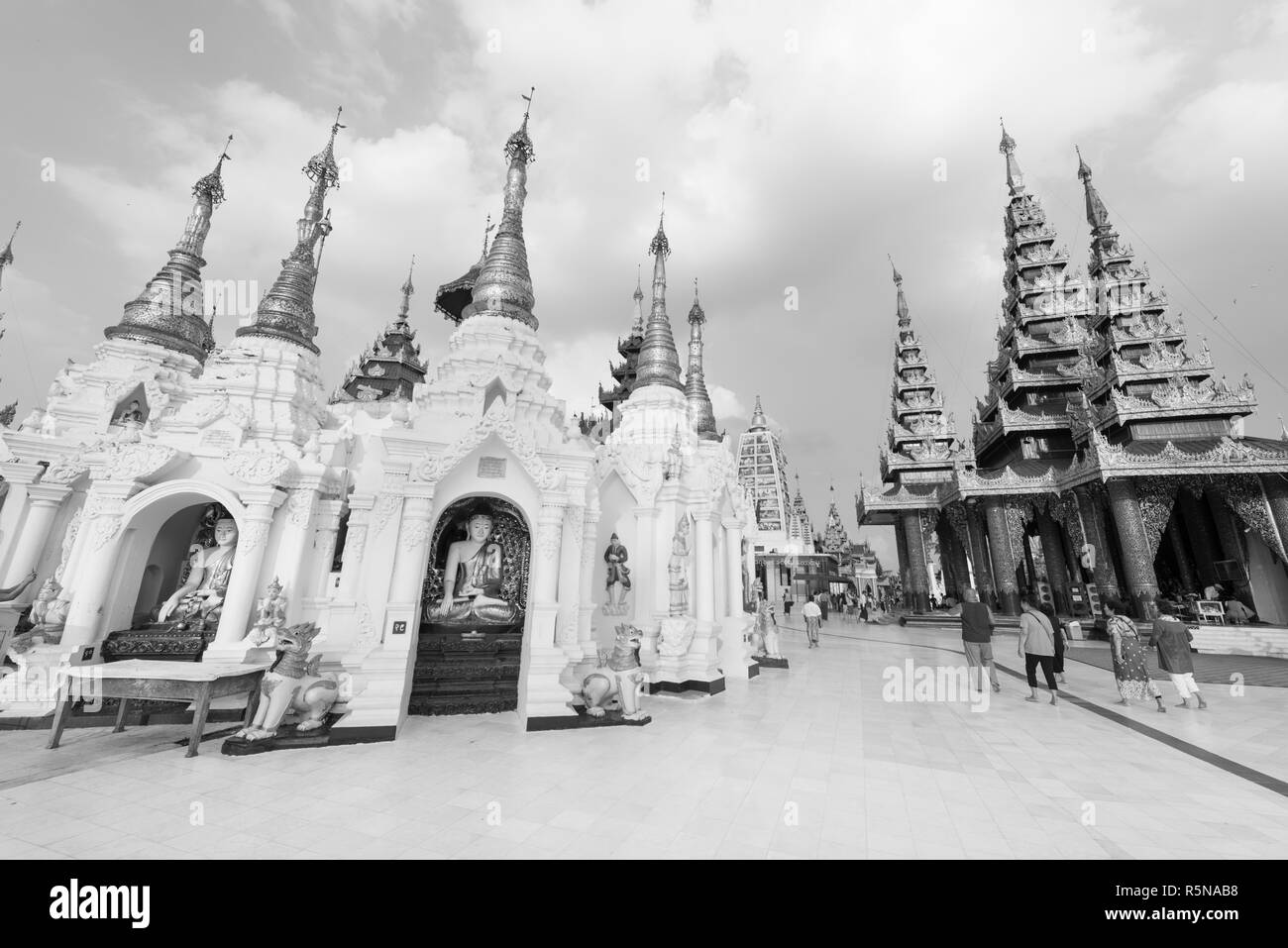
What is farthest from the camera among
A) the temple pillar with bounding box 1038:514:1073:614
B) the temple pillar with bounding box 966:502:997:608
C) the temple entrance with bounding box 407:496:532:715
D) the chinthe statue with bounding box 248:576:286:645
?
the temple pillar with bounding box 966:502:997:608

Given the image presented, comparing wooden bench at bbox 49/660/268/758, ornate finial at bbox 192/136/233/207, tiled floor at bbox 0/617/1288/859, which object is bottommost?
tiled floor at bbox 0/617/1288/859

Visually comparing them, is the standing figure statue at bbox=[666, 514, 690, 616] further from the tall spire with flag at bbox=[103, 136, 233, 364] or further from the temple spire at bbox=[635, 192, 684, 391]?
the tall spire with flag at bbox=[103, 136, 233, 364]

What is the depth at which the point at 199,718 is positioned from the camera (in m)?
5.20

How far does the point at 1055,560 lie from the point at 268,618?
86.2 ft

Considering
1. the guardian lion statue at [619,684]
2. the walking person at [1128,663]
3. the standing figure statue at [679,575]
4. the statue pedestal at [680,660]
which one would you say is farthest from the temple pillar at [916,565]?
the guardian lion statue at [619,684]

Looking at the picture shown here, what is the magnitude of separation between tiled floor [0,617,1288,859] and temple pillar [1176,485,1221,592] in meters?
15.6

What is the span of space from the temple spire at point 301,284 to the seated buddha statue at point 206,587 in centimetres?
416

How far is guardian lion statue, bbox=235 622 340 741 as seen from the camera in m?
5.59

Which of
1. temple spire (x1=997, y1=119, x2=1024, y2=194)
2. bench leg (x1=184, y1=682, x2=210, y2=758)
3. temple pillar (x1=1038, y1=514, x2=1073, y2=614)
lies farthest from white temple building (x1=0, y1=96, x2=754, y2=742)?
temple spire (x1=997, y1=119, x2=1024, y2=194)

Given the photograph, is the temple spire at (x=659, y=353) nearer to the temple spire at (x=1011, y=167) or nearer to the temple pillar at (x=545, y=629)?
the temple pillar at (x=545, y=629)

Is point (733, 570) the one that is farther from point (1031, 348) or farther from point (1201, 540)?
point (1031, 348)

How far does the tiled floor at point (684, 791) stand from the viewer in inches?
135
